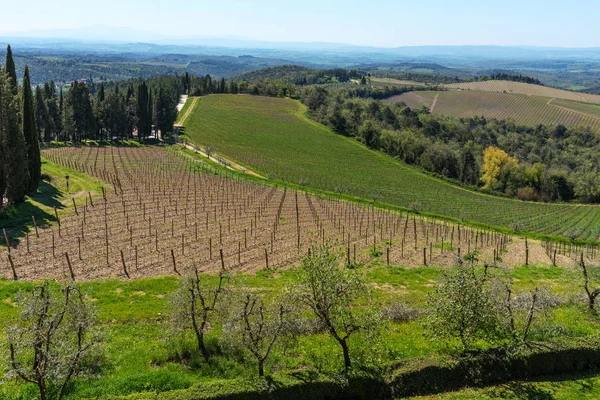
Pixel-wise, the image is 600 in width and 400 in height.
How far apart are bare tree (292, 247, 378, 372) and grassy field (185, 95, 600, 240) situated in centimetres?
4743

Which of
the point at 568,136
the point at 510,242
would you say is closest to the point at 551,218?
the point at 510,242

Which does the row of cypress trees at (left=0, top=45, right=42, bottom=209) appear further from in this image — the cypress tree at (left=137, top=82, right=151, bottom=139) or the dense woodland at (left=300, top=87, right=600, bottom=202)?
the dense woodland at (left=300, top=87, right=600, bottom=202)

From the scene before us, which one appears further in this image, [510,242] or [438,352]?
[510,242]

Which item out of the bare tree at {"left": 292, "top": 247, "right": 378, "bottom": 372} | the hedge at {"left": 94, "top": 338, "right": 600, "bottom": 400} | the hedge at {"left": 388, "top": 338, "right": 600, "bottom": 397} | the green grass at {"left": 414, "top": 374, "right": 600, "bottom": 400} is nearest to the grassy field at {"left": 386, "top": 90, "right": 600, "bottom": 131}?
the hedge at {"left": 388, "top": 338, "right": 600, "bottom": 397}

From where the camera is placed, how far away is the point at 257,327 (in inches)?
610

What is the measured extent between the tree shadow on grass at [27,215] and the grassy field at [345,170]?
113 ft

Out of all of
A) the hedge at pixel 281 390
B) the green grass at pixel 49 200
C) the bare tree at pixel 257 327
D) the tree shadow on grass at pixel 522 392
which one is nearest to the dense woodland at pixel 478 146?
the green grass at pixel 49 200

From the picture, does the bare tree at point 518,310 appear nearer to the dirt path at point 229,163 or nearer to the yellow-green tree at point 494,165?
the dirt path at point 229,163

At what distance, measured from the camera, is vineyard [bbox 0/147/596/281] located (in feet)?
90.9

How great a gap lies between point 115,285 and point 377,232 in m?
25.0

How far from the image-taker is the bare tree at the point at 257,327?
15031 millimetres

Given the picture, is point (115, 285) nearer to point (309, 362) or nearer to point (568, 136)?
point (309, 362)

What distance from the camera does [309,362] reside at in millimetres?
17078

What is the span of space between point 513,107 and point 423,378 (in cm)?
18328
